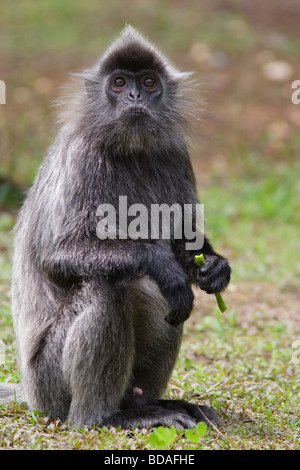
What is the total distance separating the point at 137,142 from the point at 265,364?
2.11 m

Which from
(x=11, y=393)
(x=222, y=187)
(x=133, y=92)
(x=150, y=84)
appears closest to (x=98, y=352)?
(x=11, y=393)

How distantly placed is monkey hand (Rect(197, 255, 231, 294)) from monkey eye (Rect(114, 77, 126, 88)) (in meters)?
1.16

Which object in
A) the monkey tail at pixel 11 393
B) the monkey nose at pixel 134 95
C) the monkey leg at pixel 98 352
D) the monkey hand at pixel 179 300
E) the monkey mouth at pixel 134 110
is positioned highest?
the monkey nose at pixel 134 95

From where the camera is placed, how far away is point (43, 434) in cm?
410

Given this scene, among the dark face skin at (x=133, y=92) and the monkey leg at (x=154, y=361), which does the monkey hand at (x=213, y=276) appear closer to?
the monkey leg at (x=154, y=361)

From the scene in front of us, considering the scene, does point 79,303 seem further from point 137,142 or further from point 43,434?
point 137,142

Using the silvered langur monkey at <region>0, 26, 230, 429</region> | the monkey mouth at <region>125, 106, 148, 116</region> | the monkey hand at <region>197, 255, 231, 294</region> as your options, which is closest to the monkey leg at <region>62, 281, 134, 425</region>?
the silvered langur monkey at <region>0, 26, 230, 429</region>

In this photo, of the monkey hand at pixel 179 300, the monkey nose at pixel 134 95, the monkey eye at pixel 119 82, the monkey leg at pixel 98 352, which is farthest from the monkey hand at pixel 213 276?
the monkey eye at pixel 119 82

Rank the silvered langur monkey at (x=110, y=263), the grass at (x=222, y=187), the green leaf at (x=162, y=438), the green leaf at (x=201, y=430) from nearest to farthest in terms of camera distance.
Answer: the green leaf at (x=162, y=438)
the green leaf at (x=201, y=430)
the silvered langur monkey at (x=110, y=263)
the grass at (x=222, y=187)

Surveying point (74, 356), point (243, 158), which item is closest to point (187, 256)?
point (74, 356)

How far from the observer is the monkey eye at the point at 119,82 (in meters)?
4.64

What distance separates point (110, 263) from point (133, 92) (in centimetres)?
109

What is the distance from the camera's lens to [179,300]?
423 centimetres

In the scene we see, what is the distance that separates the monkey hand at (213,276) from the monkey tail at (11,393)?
50.9 inches
